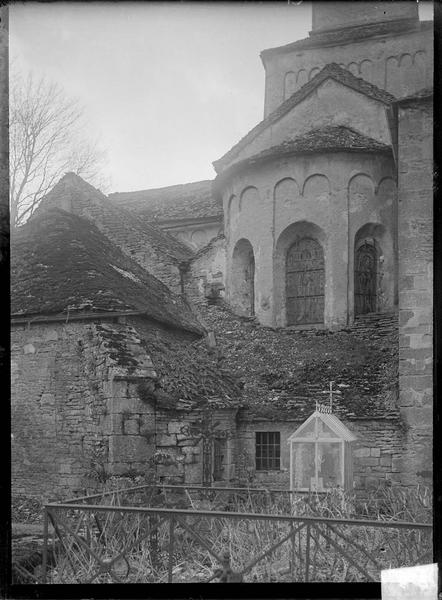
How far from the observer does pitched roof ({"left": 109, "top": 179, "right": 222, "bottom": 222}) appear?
1455 cm

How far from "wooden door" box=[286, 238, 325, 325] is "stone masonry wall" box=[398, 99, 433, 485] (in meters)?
1.57

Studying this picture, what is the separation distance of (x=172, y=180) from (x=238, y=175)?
191 inches

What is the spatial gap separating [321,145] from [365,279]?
100 inches

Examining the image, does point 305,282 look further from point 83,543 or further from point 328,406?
point 83,543

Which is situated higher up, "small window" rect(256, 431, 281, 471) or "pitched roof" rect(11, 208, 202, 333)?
"pitched roof" rect(11, 208, 202, 333)

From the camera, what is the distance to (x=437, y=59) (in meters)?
6.83

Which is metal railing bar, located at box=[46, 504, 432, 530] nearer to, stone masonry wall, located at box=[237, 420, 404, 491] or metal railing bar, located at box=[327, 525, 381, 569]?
metal railing bar, located at box=[327, 525, 381, 569]

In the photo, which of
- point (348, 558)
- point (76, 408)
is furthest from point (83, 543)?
point (76, 408)

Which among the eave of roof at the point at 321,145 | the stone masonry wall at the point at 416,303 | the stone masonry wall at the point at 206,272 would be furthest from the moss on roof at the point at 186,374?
the eave of roof at the point at 321,145

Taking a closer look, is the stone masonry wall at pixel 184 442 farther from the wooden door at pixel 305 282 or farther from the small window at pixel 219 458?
the wooden door at pixel 305 282

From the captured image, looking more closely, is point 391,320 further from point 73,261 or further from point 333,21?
point 333,21

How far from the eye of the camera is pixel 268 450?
1140cm

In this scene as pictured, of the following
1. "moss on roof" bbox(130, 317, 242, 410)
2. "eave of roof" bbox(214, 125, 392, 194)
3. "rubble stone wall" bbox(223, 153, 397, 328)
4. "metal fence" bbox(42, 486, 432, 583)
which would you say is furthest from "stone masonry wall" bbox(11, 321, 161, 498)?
"eave of roof" bbox(214, 125, 392, 194)

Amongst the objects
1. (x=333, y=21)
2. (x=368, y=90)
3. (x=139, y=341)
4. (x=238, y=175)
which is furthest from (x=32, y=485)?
(x=333, y=21)
